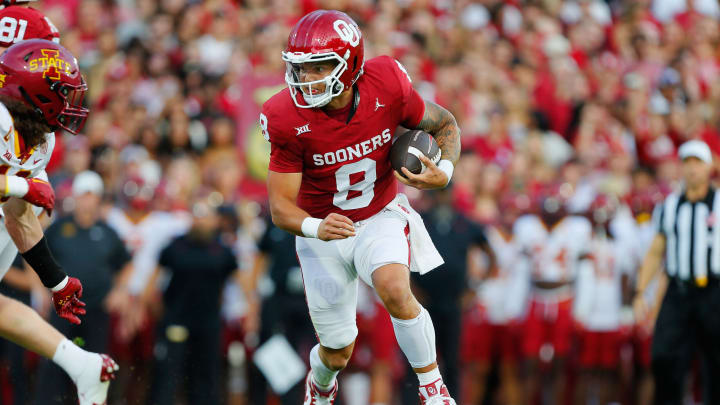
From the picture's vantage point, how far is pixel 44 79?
16.3ft

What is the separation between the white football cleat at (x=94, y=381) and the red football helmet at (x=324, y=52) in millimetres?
1663

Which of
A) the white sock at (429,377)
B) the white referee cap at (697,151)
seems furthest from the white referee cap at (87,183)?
the white referee cap at (697,151)

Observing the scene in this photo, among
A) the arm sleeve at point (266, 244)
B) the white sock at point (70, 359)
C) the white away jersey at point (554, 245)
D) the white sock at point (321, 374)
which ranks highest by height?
the white sock at point (70, 359)

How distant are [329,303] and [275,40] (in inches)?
215

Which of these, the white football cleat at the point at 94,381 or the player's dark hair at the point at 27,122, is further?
the white football cleat at the point at 94,381

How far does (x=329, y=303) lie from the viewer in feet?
18.0

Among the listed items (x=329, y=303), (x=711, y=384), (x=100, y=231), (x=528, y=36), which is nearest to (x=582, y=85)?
(x=528, y=36)

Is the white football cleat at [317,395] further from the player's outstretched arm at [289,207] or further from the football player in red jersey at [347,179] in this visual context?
the player's outstretched arm at [289,207]

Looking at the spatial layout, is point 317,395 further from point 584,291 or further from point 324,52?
point 584,291

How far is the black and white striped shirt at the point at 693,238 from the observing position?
7914mm

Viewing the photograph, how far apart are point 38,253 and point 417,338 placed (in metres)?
1.91

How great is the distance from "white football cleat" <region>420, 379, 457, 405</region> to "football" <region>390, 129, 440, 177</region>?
1050 millimetres

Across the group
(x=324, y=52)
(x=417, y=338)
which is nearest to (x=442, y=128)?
(x=324, y=52)

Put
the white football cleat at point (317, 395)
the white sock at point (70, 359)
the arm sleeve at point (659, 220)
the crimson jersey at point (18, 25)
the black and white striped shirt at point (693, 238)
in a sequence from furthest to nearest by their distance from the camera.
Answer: the arm sleeve at point (659, 220) → the black and white striped shirt at point (693, 238) → the white football cleat at point (317, 395) → the crimson jersey at point (18, 25) → the white sock at point (70, 359)
